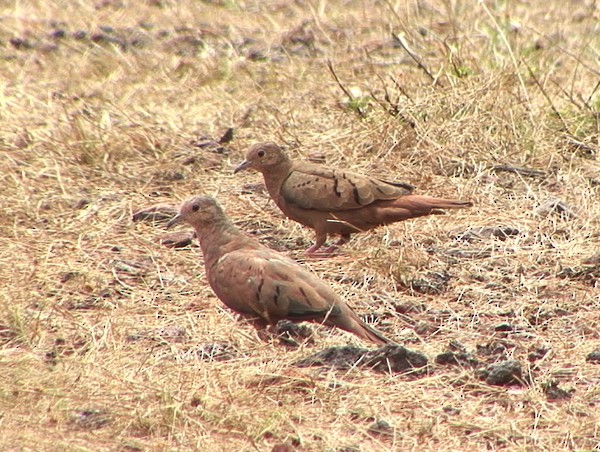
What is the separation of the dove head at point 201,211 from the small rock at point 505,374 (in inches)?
59.4

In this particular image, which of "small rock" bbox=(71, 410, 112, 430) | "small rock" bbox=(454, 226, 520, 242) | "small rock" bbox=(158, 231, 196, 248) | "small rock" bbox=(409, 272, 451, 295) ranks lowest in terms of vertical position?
"small rock" bbox=(158, 231, 196, 248)

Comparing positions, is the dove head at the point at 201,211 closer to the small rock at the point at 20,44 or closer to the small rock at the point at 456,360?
the small rock at the point at 456,360

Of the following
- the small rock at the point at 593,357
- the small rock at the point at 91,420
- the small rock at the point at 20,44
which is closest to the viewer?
the small rock at the point at 91,420

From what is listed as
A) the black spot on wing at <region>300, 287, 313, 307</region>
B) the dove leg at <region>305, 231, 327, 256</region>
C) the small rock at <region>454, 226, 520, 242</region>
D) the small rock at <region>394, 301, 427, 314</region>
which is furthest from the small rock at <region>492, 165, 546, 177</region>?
the black spot on wing at <region>300, 287, 313, 307</region>

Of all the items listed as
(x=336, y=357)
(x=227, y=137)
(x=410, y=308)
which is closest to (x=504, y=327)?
(x=410, y=308)

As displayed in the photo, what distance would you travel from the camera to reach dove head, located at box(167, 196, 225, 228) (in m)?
5.49

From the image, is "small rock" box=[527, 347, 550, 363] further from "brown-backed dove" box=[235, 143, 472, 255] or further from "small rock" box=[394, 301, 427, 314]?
"brown-backed dove" box=[235, 143, 472, 255]

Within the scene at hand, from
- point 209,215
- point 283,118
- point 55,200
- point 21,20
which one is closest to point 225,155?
point 283,118

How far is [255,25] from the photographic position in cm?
1097

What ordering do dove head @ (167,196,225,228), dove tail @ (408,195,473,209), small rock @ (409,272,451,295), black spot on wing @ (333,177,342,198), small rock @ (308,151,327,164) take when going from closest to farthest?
dove head @ (167,196,225,228) → small rock @ (409,272,451,295) → dove tail @ (408,195,473,209) → black spot on wing @ (333,177,342,198) → small rock @ (308,151,327,164)

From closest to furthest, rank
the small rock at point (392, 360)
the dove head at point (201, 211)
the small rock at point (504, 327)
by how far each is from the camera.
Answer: the small rock at point (392, 360), the small rock at point (504, 327), the dove head at point (201, 211)

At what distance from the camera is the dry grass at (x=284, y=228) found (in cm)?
423

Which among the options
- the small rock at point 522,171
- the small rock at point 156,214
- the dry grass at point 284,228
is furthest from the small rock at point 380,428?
the small rock at point 522,171

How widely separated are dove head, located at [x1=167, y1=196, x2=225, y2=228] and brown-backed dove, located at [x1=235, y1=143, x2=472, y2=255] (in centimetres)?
95
